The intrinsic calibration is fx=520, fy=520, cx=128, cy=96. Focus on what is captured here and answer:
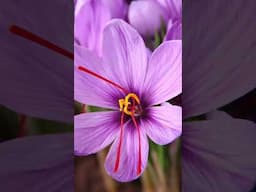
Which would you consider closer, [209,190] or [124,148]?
[124,148]

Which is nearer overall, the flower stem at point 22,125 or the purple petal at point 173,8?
the purple petal at point 173,8

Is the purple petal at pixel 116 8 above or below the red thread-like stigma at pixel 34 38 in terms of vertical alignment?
above

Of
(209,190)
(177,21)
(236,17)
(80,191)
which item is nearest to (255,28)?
(236,17)

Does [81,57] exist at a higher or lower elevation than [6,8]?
lower

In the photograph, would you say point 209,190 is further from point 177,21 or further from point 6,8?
point 6,8

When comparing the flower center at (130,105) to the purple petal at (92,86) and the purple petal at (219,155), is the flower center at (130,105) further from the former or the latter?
the purple petal at (219,155)

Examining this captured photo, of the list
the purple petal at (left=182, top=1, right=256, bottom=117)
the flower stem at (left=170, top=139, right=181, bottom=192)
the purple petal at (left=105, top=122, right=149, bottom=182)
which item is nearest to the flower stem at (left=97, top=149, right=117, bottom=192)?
the purple petal at (left=105, top=122, right=149, bottom=182)

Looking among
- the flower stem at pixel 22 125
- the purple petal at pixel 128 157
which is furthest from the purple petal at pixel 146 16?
the flower stem at pixel 22 125
